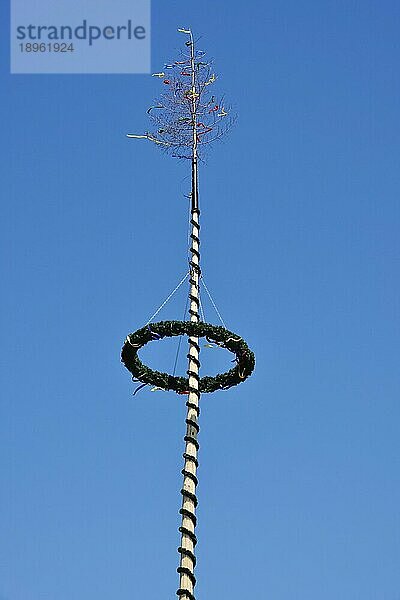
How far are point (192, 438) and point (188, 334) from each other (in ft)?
7.85

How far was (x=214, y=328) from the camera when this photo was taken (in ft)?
81.3

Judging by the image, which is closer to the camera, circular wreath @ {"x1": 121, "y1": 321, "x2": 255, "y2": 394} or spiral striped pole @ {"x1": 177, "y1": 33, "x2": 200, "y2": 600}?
spiral striped pole @ {"x1": 177, "y1": 33, "x2": 200, "y2": 600}

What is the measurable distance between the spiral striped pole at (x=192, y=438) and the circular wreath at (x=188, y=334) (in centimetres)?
39

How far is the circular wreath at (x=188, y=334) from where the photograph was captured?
80.6 feet

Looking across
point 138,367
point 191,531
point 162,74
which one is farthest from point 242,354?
point 162,74

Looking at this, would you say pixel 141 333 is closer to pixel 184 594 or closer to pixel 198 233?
pixel 198 233

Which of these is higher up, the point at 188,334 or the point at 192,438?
the point at 188,334

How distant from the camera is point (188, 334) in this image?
24797 mm

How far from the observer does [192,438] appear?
24.0 metres

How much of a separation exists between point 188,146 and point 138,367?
21.5 feet

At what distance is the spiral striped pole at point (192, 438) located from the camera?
73.6ft

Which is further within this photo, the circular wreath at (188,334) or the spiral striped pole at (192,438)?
the circular wreath at (188,334)

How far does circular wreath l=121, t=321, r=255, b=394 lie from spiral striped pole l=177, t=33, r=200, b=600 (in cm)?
→ 39

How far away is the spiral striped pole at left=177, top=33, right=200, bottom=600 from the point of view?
2244cm
